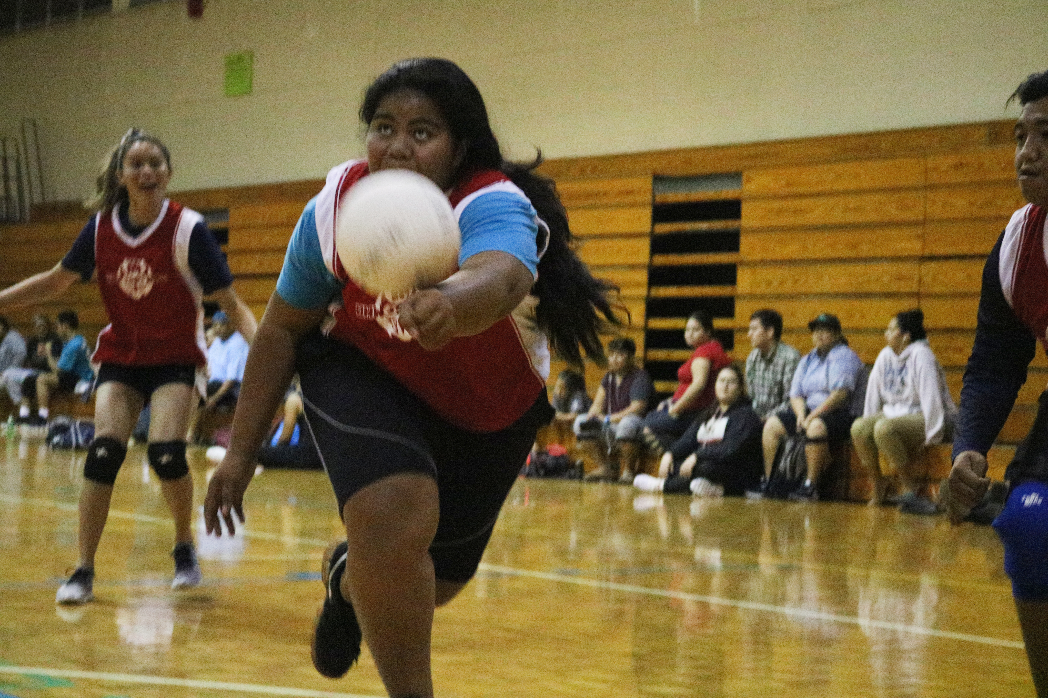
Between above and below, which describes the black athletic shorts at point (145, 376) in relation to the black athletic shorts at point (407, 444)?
below

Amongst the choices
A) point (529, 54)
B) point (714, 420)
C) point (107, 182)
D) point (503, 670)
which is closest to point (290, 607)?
point (503, 670)

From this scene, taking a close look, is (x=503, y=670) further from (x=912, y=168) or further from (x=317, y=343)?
(x=912, y=168)

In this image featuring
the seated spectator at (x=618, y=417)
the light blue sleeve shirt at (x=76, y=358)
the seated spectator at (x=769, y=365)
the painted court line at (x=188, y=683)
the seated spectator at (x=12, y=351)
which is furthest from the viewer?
the seated spectator at (x=12, y=351)

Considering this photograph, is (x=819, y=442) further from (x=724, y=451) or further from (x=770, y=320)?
(x=770, y=320)

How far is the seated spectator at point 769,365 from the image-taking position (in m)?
10.8

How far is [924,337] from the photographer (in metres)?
10.0

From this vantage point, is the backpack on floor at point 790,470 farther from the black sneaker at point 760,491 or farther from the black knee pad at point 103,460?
the black knee pad at point 103,460

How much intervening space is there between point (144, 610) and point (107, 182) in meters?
1.76

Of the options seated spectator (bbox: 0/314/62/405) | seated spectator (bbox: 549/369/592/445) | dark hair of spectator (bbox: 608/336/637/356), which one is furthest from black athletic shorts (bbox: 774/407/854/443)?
seated spectator (bbox: 0/314/62/405)

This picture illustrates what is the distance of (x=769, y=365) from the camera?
10.9 m

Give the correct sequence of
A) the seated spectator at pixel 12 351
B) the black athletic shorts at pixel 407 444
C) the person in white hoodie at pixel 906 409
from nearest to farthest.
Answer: the black athletic shorts at pixel 407 444 < the person in white hoodie at pixel 906 409 < the seated spectator at pixel 12 351

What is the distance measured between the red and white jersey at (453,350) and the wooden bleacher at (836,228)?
26.5ft

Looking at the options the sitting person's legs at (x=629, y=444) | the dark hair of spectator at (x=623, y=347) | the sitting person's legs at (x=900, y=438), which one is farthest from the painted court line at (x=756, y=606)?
the dark hair of spectator at (x=623, y=347)

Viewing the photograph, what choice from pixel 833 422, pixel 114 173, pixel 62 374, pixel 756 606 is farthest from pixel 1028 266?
pixel 62 374
